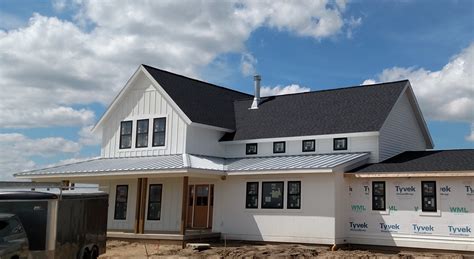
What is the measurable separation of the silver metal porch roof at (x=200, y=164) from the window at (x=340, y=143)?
16.2 inches

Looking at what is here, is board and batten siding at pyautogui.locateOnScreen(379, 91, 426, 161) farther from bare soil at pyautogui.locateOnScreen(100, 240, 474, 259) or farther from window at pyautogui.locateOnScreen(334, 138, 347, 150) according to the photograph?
bare soil at pyautogui.locateOnScreen(100, 240, 474, 259)

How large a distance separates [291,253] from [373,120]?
732 centimetres

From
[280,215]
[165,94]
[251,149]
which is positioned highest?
[165,94]

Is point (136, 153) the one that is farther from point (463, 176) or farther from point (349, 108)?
point (463, 176)

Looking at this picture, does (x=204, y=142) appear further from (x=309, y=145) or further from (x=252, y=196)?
(x=309, y=145)

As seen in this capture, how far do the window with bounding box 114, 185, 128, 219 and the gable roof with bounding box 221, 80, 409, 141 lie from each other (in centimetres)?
541

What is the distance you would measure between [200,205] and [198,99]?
5558 millimetres

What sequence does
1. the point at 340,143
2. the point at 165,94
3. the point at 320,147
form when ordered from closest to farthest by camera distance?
the point at 340,143
the point at 320,147
the point at 165,94

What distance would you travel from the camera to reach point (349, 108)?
2508cm

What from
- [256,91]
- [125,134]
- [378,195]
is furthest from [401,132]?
[125,134]

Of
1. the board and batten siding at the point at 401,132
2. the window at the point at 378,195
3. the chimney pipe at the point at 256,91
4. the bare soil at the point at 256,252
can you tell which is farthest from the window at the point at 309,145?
the chimney pipe at the point at 256,91

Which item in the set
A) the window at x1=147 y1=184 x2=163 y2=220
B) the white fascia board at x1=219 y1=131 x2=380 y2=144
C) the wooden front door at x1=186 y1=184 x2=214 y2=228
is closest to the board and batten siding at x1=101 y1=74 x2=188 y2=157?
the window at x1=147 y1=184 x2=163 y2=220

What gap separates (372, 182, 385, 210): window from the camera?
21.0 m

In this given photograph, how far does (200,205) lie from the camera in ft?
84.1
